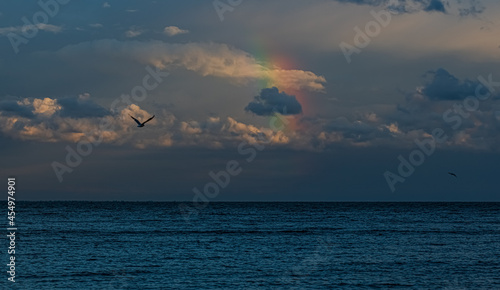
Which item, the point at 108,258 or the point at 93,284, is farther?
the point at 108,258

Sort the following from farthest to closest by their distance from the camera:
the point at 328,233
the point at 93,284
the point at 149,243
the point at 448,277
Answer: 1. the point at 328,233
2. the point at 149,243
3. the point at 448,277
4. the point at 93,284

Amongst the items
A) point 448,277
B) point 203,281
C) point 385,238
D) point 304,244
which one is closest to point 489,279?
point 448,277

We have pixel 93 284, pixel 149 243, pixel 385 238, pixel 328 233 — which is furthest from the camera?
pixel 328 233

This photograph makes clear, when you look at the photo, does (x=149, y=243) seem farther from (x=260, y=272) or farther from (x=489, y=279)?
(x=489, y=279)

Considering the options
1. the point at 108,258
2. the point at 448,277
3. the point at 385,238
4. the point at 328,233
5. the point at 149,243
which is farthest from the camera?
the point at 328,233

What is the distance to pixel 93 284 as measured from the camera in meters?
42.6

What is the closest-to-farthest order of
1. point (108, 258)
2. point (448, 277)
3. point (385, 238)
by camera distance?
point (448, 277) < point (108, 258) < point (385, 238)

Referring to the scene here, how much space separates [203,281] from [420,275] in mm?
17687

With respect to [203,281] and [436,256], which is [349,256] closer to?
[436,256]

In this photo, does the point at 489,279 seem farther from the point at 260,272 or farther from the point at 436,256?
the point at 260,272

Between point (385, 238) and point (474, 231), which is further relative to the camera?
point (474, 231)

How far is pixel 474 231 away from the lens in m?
89.9

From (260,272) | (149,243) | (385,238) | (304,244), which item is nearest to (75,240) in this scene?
(149,243)

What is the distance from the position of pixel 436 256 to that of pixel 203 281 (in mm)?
26450
